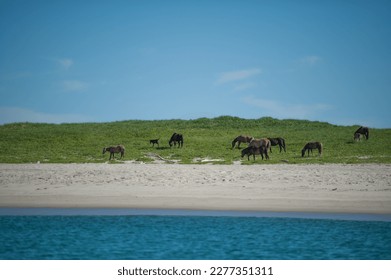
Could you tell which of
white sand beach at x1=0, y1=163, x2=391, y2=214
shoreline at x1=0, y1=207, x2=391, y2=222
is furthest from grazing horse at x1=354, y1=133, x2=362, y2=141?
shoreline at x1=0, y1=207, x2=391, y2=222

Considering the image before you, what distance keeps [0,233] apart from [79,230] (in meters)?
2.52

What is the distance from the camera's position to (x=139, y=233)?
17.8 metres

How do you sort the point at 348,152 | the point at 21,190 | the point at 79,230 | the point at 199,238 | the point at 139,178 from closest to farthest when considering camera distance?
the point at 199,238, the point at 79,230, the point at 21,190, the point at 139,178, the point at 348,152

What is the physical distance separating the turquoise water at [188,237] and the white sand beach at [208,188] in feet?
6.61

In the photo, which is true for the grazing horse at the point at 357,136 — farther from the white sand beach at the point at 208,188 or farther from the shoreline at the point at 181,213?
the shoreline at the point at 181,213

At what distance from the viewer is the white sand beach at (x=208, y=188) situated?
21.2 m

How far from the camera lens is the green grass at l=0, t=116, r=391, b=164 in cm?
3709

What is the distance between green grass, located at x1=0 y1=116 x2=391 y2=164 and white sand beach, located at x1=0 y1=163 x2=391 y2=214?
603cm

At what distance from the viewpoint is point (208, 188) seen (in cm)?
2386

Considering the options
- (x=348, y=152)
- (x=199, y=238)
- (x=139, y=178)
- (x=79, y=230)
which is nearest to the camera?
(x=199, y=238)

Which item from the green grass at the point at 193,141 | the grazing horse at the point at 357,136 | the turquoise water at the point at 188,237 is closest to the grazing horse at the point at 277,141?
the green grass at the point at 193,141
